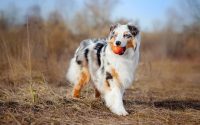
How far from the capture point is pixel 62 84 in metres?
11.4

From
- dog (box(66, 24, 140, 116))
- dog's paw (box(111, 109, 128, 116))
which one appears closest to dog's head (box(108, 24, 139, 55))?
dog (box(66, 24, 140, 116))

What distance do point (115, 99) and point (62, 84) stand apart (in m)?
4.31

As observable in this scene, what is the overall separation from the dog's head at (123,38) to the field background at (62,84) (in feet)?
3.65

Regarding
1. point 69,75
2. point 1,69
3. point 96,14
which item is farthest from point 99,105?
point 96,14

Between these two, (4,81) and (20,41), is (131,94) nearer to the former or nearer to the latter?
(4,81)

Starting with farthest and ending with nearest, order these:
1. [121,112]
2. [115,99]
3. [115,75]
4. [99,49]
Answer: [99,49] < [115,75] < [115,99] < [121,112]

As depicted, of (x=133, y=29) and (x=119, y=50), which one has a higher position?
(x=133, y=29)

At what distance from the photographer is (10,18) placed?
16.7 metres

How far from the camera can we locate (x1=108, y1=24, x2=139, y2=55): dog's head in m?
7.16

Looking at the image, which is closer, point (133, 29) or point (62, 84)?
point (133, 29)

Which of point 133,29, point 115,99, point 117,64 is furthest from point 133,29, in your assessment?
point 115,99

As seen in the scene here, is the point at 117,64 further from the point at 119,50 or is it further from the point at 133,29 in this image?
the point at 133,29

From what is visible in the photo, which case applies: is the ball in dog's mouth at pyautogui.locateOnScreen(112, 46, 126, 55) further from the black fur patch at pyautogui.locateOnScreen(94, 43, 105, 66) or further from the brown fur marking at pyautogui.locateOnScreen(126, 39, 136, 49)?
the black fur patch at pyautogui.locateOnScreen(94, 43, 105, 66)

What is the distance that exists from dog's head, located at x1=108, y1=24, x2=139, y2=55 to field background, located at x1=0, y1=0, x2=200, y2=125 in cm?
111
